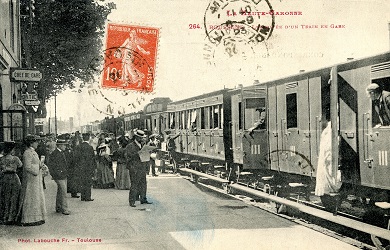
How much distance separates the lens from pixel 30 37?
20188mm

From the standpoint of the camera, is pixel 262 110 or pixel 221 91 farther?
pixel 221 91

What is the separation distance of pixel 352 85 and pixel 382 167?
1.46m

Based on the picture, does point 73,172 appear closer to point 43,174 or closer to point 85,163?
point 85,163

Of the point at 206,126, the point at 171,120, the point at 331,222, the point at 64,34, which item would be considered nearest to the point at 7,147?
the point at 331,222

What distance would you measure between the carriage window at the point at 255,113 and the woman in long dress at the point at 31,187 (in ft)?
16.8

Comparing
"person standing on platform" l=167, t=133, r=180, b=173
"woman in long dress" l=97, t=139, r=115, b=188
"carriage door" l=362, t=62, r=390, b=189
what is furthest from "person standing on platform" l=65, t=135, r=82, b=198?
"person standing on platform" l=167, t=133, r=180, b=173

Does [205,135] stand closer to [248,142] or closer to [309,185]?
[248,142]

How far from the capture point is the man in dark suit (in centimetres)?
1052

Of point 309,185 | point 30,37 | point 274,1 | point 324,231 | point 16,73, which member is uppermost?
point 30,37

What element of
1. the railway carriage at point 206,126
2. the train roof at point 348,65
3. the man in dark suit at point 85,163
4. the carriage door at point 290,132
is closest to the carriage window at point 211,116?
the railway carriage at point 206,126

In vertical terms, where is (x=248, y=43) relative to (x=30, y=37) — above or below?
below

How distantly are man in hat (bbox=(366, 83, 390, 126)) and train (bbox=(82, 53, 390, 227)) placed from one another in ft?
0.45

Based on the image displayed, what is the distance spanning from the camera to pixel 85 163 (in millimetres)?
10547

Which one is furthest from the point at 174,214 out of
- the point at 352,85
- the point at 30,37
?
the point at 30,37
